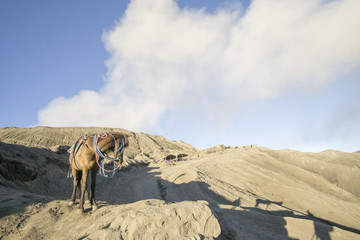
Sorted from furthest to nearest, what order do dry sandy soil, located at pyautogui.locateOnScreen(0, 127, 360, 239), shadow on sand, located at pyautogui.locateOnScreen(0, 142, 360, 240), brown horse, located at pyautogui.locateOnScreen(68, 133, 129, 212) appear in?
shadow on sand, located at pyautogui.locateOnScreen(0, 142, 360, 240) → brown horse, located at pyautogui.locateOnScreen(68, 133, 129, 212) → dry sandy soil, located at pyautogui.locateOnScreen(0, 127, 360, 239)

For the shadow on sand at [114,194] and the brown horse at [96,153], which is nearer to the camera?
the brown horse at [96,153]

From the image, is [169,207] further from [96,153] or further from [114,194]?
[114,194]

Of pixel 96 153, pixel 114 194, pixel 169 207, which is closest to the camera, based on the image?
pixel 169 207

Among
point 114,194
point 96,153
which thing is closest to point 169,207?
point 96,153

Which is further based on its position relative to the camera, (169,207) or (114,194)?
Result: (114,194)

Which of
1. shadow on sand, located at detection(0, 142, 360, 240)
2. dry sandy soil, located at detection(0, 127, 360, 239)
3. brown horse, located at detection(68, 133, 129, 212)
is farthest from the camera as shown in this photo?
shadow on sand, located at detection(0, 142, 360, 240)

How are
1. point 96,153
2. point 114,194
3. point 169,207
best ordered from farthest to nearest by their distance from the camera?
point 114,194
point 96,153
point 169,207

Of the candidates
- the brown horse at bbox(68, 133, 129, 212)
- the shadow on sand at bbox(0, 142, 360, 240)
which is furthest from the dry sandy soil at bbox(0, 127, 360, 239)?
the brown horse at bbox(68, 133, 129, 212)

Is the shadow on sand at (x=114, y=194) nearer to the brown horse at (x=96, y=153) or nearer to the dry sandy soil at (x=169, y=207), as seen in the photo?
the dry sandy soil at (x=169, y=207)

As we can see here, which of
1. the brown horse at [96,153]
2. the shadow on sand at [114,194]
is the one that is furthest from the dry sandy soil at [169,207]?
the brown horse at [96,153]

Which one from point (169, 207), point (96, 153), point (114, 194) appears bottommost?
point (114, 194)

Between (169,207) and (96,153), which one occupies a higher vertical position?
(96,153)

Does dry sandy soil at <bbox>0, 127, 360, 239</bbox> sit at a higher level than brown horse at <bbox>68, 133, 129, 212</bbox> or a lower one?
lower

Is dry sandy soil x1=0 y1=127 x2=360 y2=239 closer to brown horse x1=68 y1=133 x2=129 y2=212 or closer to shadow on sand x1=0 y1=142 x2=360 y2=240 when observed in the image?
shadow on sand x1=0 y1=142 x2=360 y2=240
